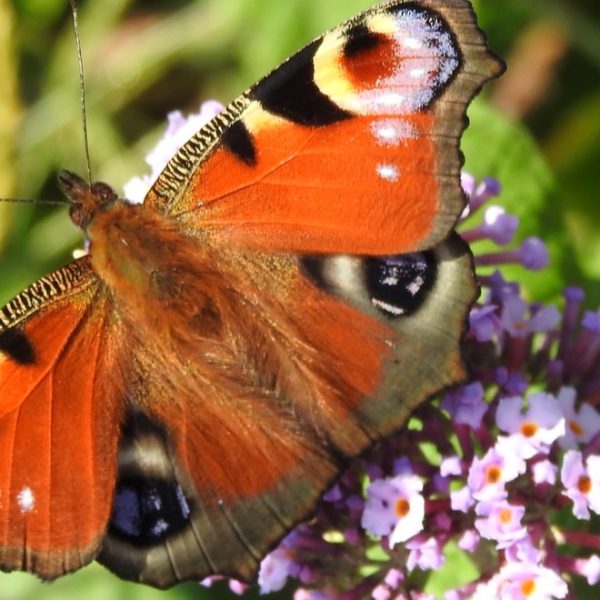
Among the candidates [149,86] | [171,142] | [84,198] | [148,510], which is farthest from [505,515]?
[149,86]

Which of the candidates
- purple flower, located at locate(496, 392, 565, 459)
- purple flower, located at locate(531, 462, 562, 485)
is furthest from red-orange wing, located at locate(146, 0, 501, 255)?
purple flower, located at locate(531, 462, 562, 485)

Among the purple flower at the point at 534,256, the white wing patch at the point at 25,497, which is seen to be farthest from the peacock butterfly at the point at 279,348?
the purple flower at the point at 534,256

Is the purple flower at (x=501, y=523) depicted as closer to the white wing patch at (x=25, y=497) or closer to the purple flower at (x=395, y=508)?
the purple flower at (x=395, y=508)

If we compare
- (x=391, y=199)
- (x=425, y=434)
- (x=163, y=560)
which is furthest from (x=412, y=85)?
(x=163, y=560)

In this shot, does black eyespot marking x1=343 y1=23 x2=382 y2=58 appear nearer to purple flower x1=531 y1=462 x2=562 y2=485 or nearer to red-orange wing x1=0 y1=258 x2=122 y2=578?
red-orange wing x1=0 y1=258 x2=122 y2=578

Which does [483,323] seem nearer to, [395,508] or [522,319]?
[522,319]

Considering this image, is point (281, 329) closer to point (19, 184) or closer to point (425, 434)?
point (425, 434)
